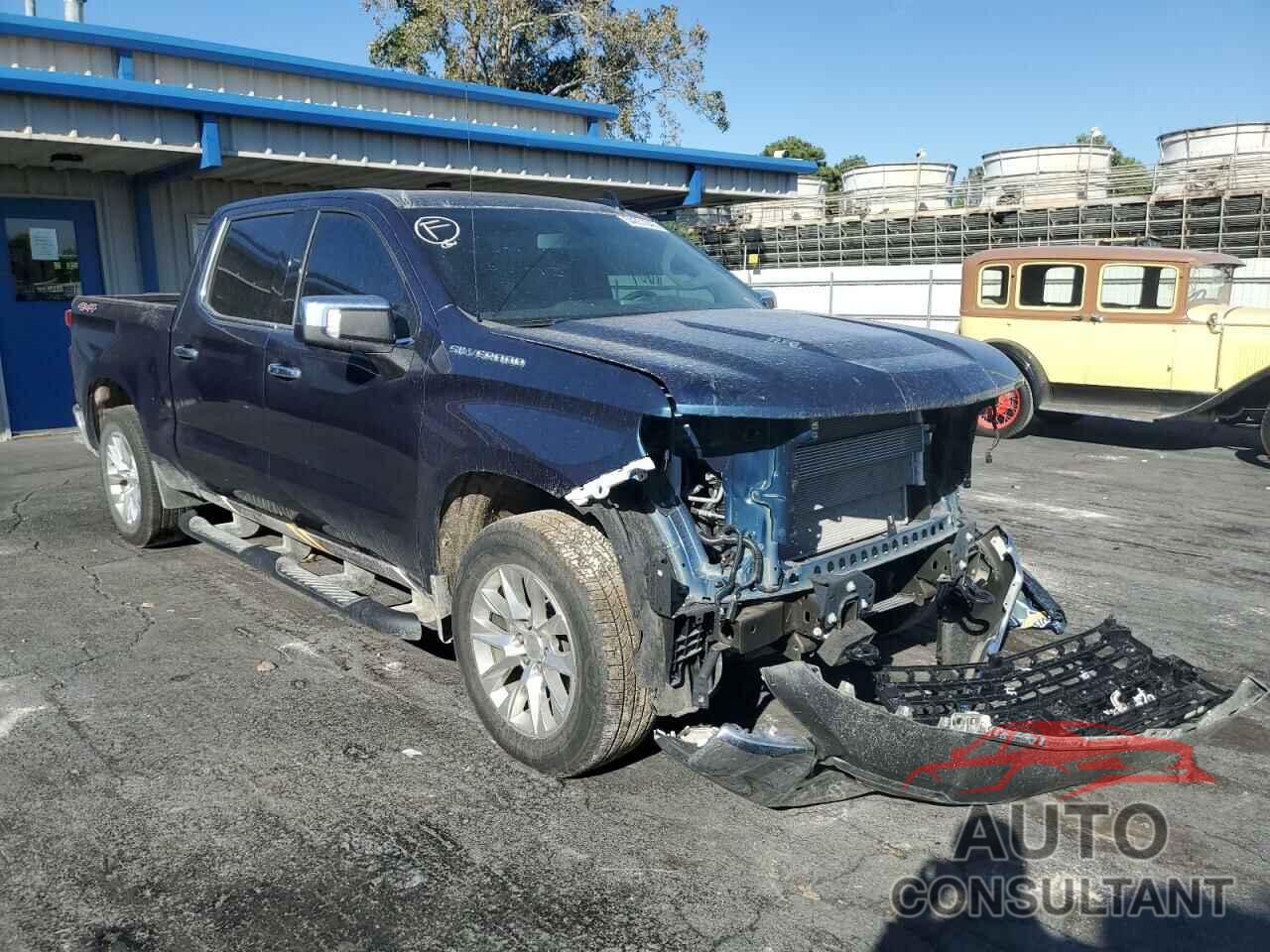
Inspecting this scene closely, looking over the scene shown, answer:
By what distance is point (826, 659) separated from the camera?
334 centimetres

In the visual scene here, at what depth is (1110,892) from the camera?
9.62 feet

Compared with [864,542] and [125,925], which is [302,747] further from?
Result: [864,542]

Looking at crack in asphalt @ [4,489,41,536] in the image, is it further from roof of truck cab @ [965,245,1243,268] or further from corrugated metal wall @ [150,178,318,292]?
roof of truck cab @ [965,245,1243,268]

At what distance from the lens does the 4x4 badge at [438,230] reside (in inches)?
158

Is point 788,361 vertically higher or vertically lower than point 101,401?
higher

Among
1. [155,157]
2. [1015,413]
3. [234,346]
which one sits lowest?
[1015,413]

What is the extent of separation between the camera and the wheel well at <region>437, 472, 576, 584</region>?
3703mm

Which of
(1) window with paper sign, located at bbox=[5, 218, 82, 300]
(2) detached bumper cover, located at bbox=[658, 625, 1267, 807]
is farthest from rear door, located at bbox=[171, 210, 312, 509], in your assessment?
(1) window with paper sign, located at bbox=[5, 218, 82, 300]

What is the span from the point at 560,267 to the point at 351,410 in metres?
1.03

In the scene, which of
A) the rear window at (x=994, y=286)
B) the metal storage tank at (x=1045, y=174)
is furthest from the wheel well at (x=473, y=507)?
the metal storage tank at (x=1045, y=174)

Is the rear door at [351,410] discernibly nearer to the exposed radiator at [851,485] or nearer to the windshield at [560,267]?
the windshield at [560,267]

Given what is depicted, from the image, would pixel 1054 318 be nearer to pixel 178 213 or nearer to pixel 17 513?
pixel 17 513

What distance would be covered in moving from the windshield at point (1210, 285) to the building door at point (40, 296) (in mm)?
12538

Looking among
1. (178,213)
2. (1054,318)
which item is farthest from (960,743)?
(178,213)
